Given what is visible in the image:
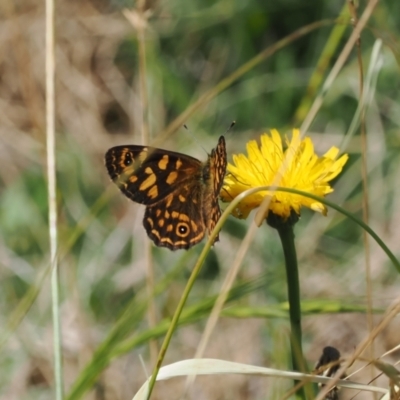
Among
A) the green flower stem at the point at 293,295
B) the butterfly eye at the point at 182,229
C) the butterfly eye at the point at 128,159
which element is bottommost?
the green flower stem at the point at 293,295

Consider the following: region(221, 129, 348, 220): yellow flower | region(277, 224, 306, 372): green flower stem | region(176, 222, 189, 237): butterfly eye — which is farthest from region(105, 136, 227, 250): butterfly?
region(277, 224, 306, 372): green flower stem

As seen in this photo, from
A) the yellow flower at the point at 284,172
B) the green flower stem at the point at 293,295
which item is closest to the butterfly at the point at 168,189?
the yellow flower at the point at 284,172

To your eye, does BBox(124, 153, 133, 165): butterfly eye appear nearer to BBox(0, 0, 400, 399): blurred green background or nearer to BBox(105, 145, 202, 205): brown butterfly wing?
BBox(105, 145, 202, 205): brown butterfly wing

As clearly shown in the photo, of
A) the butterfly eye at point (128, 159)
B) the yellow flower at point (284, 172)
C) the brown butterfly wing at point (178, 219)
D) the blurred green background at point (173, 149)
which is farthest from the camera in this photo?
the blurred green background at point (173, 149)

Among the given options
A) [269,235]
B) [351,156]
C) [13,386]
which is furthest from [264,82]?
[13,386]

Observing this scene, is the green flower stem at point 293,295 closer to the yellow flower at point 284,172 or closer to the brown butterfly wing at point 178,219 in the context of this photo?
the yellow flower at point 284,172

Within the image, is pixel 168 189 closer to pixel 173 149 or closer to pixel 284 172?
pixel 284 172

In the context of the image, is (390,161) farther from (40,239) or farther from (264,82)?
(40,239)
